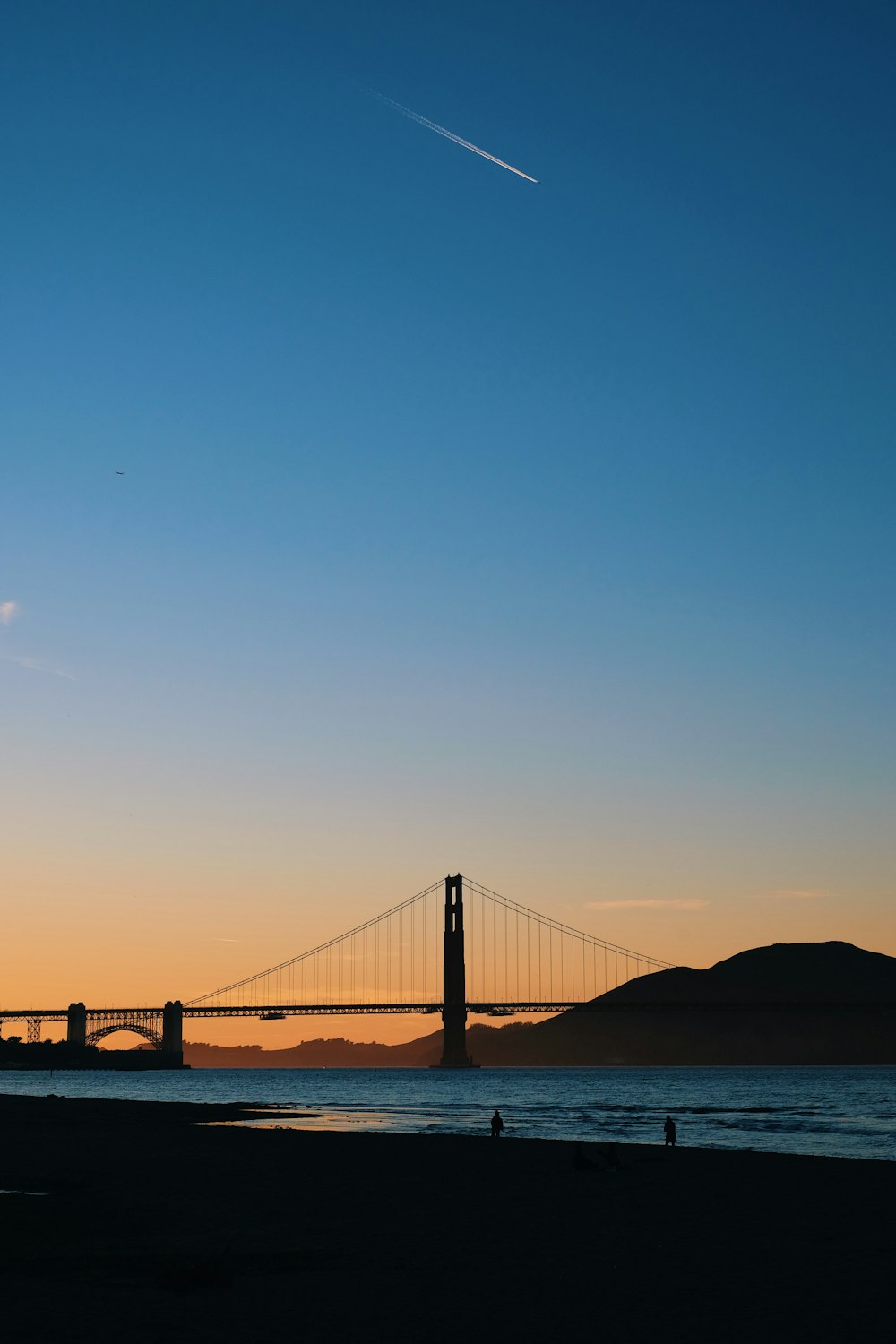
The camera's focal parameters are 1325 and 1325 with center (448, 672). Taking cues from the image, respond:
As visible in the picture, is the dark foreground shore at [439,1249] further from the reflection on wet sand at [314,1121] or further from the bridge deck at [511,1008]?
the bridge deck at [511,1008]

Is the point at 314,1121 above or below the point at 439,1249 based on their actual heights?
below

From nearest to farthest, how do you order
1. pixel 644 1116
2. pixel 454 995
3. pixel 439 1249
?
pixel 439 1249, pixel 644 1116, pixel 454 995

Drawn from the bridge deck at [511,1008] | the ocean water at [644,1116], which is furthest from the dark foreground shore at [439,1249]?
the bridge deck at [511,1008]

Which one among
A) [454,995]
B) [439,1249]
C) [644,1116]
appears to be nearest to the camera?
[439,1249]

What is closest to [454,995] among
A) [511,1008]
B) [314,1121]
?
[511,1008]

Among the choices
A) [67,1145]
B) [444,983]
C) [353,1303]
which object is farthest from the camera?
[444,983]

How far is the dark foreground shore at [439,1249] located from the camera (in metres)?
13.3

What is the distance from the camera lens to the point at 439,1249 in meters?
18.3

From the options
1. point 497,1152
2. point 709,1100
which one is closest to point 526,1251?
point 497,1152

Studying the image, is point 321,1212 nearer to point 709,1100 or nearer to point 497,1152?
point 497,1152

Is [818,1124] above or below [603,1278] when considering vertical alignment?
below

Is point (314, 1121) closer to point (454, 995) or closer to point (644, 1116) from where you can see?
point (644, 1116)

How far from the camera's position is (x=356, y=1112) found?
73750 mm

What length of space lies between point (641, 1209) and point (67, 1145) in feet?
64.5
